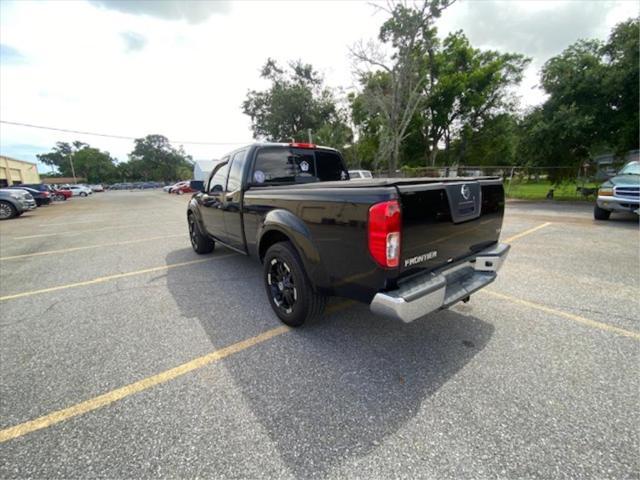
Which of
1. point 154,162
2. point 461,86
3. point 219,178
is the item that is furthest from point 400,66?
point 154,162

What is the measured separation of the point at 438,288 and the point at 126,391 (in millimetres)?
2509

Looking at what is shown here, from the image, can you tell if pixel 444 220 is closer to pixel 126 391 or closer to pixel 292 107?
pixel 126 391

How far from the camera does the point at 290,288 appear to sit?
9.66 feet

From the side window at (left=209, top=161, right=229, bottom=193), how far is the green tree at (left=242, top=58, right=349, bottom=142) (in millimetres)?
30749

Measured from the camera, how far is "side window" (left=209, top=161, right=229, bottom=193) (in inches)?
173

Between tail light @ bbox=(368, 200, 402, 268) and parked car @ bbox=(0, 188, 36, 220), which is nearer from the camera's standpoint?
tail light @ bbox=(368, 200, 402, 268)

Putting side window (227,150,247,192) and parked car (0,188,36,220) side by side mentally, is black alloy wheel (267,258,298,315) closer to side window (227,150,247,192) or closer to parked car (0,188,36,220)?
side window (227,150,247,192)

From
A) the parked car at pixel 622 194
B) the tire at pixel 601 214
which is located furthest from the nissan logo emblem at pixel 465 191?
the tire at pixel 601 214

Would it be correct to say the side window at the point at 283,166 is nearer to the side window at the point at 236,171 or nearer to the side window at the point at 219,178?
the side window at the point at 236,171

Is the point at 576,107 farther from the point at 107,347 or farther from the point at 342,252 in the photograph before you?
the point at 107,347

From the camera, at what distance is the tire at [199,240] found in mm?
5703

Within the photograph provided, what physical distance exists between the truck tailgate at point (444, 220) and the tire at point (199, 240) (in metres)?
4.56

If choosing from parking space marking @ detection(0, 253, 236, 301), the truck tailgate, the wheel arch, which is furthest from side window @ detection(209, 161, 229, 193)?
the truck tailgate

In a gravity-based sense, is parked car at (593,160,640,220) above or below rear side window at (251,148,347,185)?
below
